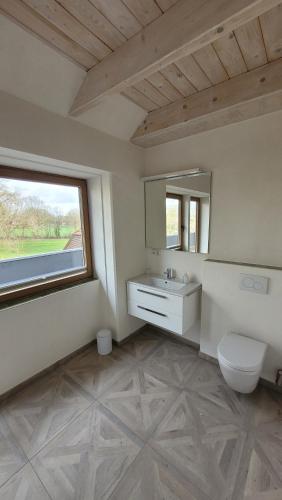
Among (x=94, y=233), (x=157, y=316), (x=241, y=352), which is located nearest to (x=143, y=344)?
(x=157, y=316)

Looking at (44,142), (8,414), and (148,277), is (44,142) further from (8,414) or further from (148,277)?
(8,414)

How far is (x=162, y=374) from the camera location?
2.04 meters

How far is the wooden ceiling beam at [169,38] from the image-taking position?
888mm

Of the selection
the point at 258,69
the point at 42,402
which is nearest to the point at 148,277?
the point at 42,402

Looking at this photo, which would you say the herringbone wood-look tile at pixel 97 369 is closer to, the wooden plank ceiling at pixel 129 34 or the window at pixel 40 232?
the window at pixel 40 232

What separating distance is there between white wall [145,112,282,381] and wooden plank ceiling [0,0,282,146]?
19.8 inches

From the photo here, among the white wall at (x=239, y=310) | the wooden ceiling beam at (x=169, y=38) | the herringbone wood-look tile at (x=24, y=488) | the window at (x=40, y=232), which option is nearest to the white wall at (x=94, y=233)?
the window at (x=40, y=232)

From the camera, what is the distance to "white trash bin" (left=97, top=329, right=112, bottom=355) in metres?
2.31

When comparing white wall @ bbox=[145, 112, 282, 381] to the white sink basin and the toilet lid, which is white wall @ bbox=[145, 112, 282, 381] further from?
the white sink basin

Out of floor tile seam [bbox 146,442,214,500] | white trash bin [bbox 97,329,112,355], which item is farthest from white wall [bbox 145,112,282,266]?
floor tile seam [bbox 146,442,214,500]

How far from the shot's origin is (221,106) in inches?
61.4

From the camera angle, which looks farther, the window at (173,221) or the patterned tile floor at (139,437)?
the window at (173,221)

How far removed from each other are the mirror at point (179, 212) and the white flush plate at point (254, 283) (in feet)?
1.53

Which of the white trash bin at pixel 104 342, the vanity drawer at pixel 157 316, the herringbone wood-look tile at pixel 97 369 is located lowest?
the herringbone wood-look tile at pixel 97 369
